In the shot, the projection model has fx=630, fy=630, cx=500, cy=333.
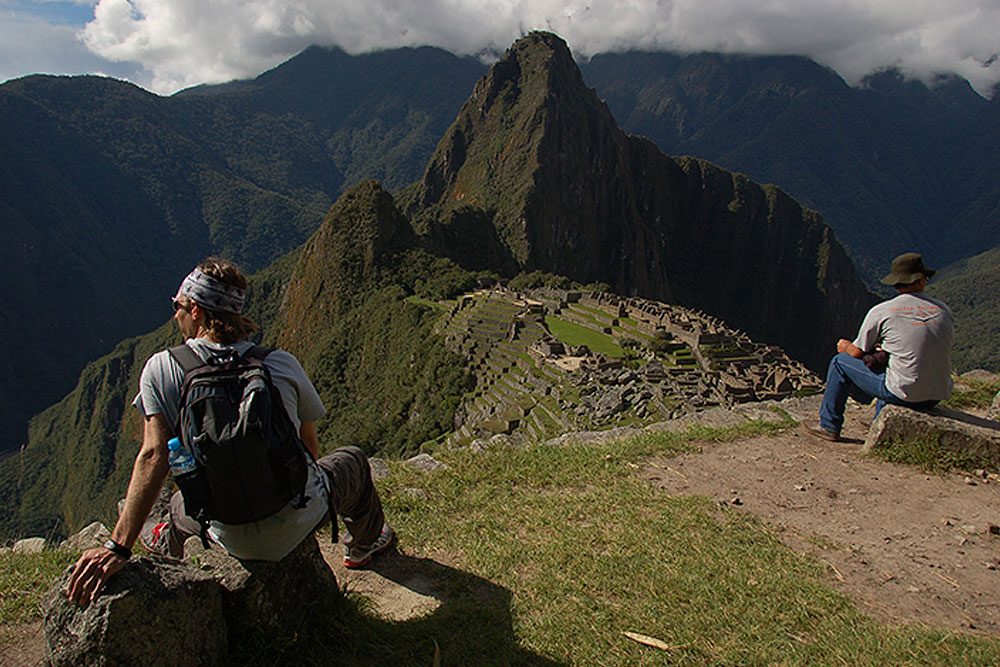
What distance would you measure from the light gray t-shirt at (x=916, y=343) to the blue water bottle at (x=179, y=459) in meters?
5.45

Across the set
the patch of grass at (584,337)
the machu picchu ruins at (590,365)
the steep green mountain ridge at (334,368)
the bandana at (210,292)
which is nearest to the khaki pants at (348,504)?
the bandana at (210,292)

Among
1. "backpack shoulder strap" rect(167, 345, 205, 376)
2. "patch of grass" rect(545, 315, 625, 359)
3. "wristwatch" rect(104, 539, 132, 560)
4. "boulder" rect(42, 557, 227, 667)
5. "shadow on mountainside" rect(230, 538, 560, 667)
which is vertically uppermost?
"backpack shoulder strap" rect(167, 345, 205, 376)

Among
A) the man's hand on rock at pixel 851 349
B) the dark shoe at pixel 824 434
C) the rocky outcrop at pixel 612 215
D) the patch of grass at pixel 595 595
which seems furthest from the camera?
the rocky outcrop at pixel 612 215

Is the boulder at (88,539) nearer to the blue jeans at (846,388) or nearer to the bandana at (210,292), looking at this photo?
the bandana at (210,292)

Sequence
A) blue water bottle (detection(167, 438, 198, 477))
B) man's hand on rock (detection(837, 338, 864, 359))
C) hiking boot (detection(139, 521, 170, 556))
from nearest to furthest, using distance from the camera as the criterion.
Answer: blue water bottle (detection(167, 438, 198, 477)) → hiking boot (detection(139, 521, 170, 556)) → man's hand on rock (detection(837, 338, 864, 359))

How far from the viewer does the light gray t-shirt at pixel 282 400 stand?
8.97 ft

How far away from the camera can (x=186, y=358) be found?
2.75 m

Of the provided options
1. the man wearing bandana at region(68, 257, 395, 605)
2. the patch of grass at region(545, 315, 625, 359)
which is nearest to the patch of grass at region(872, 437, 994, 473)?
the man wearing bandana at region(68, 257, 395, 605)

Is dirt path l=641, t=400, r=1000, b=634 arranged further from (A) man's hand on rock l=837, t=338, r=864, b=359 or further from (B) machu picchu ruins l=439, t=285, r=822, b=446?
(B) machu picchu ruins l=439, t=285, r=822, b=446

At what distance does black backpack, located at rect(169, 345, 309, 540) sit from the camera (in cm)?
253

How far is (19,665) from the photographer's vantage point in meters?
2.86

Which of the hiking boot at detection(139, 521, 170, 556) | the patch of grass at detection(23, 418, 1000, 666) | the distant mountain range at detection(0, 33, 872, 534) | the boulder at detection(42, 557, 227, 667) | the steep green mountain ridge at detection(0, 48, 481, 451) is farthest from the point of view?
→ the steep green mountain ridge at detection(0, 48, 481, 451)

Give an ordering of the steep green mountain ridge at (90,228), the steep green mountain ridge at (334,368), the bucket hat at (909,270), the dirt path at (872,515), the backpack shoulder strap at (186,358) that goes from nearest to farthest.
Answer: the backpack shoulder strap at (186,358) < the dirt path at (872,515) < the bucket hat at (909,270) < the steep green mountain ridge at (334,368) < the steep green mountain ridge at (90,228)

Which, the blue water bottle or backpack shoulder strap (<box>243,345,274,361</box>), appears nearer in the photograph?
the blue water bottle
